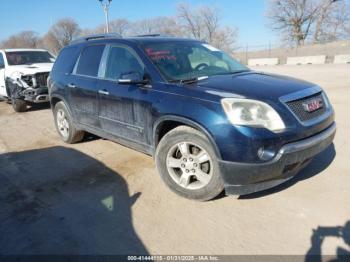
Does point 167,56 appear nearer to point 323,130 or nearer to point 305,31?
point 323,130

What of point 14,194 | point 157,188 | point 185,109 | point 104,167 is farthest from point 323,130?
point 14,194

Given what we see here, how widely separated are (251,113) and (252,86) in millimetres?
519

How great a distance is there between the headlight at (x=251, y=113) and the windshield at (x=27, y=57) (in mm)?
9320

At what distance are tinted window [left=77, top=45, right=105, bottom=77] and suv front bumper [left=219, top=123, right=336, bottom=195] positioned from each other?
2743 mm

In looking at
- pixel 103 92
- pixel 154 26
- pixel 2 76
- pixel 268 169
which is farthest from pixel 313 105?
pixel 154 26

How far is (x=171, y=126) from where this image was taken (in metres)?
3.90

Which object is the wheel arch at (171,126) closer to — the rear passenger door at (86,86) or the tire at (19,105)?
the rear passenger door at (86,86)

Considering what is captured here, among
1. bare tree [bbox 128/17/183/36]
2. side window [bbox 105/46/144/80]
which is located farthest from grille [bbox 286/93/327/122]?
bare tree [bbox 128/17/183/36]

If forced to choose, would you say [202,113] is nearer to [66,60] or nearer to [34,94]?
[66,60]

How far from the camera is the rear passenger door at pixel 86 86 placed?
16.3 feet

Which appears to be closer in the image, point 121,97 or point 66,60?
point 121,97

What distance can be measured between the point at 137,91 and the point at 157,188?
124 centimetres

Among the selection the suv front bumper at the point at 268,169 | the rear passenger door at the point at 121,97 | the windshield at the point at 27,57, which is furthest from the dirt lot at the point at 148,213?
the windshield at the point at 27,57

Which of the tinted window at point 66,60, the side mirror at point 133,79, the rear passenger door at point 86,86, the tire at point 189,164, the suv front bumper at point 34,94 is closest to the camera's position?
the tire at point 189,164
